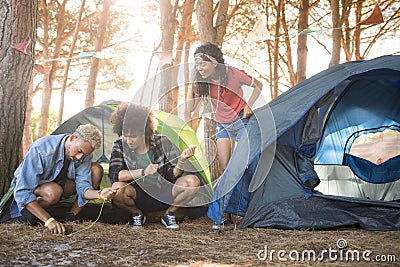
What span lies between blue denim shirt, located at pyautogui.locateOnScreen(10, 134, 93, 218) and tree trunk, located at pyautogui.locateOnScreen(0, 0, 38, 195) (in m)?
0.49

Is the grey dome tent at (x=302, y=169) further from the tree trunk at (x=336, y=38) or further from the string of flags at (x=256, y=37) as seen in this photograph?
the tree trunk at (x=336, y=38)

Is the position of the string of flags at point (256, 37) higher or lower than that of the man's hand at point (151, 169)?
higher

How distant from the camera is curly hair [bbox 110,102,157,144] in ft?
11.3

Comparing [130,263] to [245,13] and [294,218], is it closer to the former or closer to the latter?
[294,218]

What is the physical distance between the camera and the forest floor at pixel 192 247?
96.0 inches

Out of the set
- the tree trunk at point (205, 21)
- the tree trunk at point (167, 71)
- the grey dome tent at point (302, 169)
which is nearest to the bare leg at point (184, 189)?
the grey dome tent at point (302, 169)

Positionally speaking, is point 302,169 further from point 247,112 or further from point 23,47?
point 23,47

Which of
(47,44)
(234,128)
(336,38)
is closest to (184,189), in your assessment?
(234,128)

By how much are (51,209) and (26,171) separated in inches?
25.2

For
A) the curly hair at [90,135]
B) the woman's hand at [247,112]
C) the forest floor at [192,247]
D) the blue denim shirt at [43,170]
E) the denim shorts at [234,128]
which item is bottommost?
the forest floor at [192,247]

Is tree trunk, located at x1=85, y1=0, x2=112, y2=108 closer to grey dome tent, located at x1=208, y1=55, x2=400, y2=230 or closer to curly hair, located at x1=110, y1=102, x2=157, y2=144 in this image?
curly hair, located at x1=110, y1=102, x2=157, y2=144

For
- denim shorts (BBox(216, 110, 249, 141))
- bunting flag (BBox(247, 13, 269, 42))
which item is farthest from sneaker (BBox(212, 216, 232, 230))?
bunting flag (BBox(247, 13, 269, 42))

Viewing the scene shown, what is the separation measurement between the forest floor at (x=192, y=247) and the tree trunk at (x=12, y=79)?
645 millimetres

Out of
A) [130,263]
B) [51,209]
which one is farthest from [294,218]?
[51,209]
